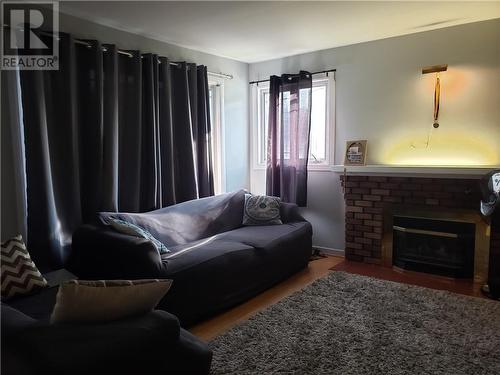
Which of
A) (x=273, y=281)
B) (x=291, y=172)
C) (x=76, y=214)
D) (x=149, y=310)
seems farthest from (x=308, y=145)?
(x=149, y=310)

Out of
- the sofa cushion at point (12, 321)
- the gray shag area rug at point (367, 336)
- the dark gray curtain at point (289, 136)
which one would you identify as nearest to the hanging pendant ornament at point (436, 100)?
the dark gray curtain at point (289, 136)

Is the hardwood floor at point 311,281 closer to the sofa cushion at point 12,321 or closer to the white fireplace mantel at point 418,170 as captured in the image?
the white fireplace mantel at point 418,170

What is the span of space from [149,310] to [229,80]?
3.65 m

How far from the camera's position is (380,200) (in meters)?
3.96

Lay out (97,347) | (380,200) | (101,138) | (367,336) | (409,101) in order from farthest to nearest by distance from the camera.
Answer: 1. (380,200)
2. (409,101)
3. (101,138)
4. (367,336)
5. (97,347)

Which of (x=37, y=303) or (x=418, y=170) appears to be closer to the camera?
(x=37, y=303)

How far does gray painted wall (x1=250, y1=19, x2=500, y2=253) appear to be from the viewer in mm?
3424

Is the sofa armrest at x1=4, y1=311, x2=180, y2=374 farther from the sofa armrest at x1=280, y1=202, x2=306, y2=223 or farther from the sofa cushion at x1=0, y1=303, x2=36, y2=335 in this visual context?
the sofa armrest at x1=280, y1=202, x2=306, y2=223

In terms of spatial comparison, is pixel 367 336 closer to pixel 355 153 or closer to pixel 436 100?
pixel 355 153

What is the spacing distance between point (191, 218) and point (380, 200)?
6.53 ft

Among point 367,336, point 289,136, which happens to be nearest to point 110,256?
point 367,336

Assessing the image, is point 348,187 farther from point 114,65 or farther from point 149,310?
point 149,310

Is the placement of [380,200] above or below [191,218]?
above

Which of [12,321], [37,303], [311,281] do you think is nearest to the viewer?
→ [12,321]
